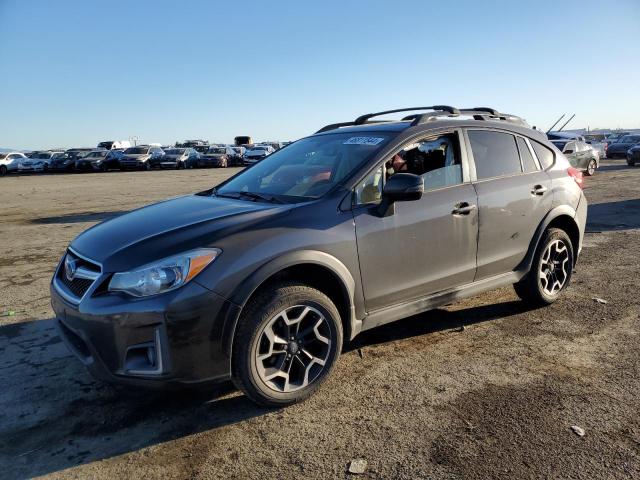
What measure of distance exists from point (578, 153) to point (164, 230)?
19.6 metres

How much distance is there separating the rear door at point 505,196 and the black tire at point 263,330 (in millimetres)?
1591

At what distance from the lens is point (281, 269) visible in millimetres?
3137

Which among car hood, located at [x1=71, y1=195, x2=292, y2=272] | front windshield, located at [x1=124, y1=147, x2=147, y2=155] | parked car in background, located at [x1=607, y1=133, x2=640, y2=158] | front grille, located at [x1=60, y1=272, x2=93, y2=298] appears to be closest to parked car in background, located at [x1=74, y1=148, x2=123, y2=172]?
front windshield, located at [x1=124, y1=147, x2=147, y2=155]

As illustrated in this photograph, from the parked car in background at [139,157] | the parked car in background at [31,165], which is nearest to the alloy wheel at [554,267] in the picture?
the parked car in background at [139,157]

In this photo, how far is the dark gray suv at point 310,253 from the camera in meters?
2.90

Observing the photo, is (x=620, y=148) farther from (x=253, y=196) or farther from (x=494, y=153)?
(x=253, y=196)

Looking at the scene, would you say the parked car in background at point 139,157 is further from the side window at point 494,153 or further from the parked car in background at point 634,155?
the side window at point 494,153

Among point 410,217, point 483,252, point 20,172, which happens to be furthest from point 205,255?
point 20,172

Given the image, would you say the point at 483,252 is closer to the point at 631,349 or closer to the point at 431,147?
the point at 431,147

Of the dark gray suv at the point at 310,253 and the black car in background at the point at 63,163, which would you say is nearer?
the dark gray suv at the point at 310,253

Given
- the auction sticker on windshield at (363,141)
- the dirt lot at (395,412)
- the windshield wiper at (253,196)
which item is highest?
the auction sticker on windshield at (363,141)

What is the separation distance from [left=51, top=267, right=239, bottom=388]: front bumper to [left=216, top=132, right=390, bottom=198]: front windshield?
120cm

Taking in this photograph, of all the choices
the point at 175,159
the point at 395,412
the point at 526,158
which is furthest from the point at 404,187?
the point at 175,159

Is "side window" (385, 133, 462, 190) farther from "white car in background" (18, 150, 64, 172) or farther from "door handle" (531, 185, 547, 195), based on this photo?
"white car in background" (18, 150, 64, 172)
